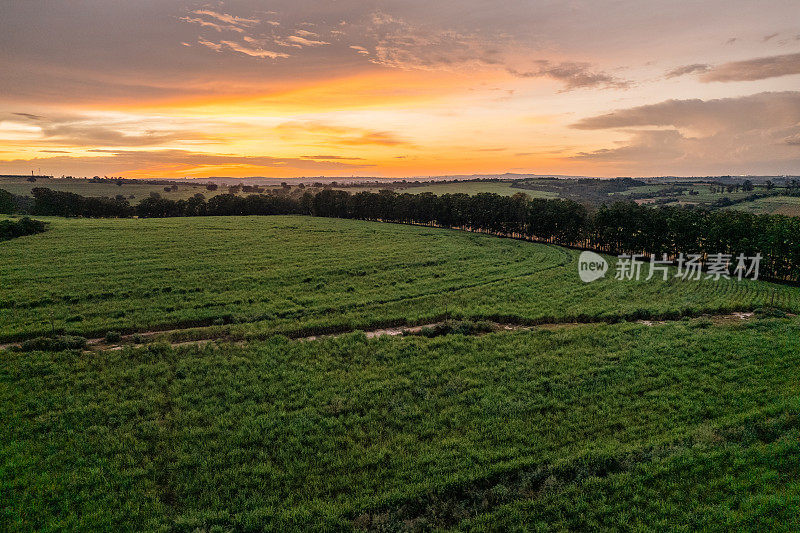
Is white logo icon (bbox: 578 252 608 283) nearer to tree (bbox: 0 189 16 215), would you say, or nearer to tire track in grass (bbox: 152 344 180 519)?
tire track in grass (bbox: 152 344 180 519)

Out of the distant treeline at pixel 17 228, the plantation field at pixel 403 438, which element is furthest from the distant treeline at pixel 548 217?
the distant treeline at pixel 17 228

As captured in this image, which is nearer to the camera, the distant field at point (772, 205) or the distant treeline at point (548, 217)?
the distant treeline at point (548, 217)

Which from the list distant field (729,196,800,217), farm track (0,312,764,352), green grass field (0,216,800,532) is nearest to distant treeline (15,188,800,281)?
farm track (0,312,764,352)

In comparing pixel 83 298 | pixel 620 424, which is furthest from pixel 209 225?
pixel 620 424

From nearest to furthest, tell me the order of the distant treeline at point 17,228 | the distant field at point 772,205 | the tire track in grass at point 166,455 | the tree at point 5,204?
the tire track in grass at point 166,455 → the distant treeline at point 17,228 → the tree at point 5,204 → the distant field at point 772,205

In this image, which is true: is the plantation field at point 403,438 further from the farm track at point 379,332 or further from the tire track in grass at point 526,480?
the farm track at point 379,332

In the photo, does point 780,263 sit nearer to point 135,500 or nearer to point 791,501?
point 791,501
